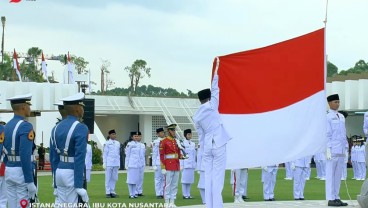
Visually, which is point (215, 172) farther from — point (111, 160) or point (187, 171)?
point (111, 160)

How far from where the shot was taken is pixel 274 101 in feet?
39.8

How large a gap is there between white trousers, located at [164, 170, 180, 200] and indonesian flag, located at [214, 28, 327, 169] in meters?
4.66

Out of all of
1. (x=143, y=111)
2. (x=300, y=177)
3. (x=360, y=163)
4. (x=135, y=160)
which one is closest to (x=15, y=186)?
(x=300, y=177)

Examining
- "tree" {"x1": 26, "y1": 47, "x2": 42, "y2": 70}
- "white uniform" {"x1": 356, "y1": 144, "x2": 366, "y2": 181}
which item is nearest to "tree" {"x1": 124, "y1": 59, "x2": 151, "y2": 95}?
"tree" {"x1": 26, "y1": 47, "x2": 42, "y2": 70}

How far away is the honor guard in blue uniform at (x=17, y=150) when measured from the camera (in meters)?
9.11

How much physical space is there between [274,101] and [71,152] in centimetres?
480

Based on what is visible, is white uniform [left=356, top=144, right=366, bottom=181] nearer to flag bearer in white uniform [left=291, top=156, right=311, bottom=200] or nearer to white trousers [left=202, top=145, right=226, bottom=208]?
flag bearer in white uniform [left=291, top=156, right=311, bottom=200]

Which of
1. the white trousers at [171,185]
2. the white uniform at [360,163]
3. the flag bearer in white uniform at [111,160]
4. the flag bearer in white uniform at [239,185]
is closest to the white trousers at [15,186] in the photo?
the white trousers at [171,185]

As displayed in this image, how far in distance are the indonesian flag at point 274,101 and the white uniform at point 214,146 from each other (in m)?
0.81

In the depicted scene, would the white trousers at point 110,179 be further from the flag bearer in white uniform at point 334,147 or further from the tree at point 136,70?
the tree at point 136,70

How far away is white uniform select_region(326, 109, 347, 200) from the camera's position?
13992 millimetres

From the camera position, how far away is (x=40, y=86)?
36656 mm

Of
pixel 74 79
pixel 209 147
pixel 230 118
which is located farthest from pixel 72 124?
pixel 74 79

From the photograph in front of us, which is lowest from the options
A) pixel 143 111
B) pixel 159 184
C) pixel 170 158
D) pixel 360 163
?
pixel 159 184
